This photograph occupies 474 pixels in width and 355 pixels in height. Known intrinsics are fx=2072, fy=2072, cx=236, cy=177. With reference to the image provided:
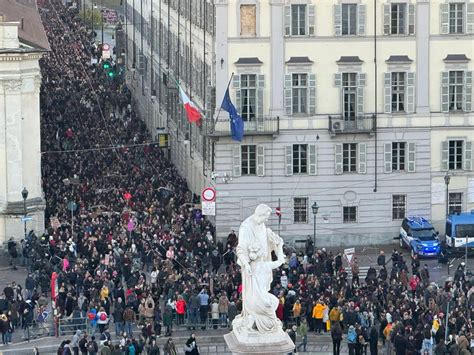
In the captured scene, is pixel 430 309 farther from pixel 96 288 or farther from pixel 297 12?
pixel 297 12

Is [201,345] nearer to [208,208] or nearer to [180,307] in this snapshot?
[180,307]

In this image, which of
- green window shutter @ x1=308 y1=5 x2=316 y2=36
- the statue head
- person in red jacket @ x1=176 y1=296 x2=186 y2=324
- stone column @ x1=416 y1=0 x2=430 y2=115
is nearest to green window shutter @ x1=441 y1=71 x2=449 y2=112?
stone column @ x1=416 y1=0 x2=430 y2=115

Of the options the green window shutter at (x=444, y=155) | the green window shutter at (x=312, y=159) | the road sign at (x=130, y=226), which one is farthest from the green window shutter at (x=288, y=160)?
the road sign at (x=130, y=226)

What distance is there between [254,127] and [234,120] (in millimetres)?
2240

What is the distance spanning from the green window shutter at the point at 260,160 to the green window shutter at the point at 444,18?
30.1 feet

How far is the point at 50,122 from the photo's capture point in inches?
4537

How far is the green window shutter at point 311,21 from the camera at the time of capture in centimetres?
8731

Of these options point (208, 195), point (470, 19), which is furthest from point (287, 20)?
point (208, 195)

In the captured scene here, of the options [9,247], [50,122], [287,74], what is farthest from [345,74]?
[50,122]

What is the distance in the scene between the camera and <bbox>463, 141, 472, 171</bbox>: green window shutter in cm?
8869

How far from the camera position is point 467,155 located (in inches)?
3497

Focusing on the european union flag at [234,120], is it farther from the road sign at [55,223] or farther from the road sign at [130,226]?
the road sign at [55,223]

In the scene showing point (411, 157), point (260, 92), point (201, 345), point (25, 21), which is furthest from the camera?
point (25, 21)

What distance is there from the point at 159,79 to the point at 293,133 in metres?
27.2
